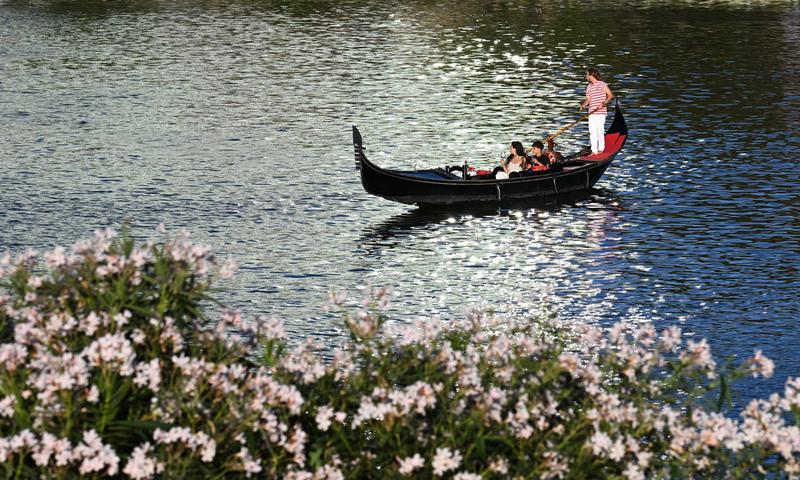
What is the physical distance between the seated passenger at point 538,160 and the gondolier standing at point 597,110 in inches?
110

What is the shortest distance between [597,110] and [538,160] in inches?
177

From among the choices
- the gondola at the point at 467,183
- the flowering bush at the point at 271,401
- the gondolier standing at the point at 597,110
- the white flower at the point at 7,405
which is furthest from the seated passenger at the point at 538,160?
the white flower at the point at 7,405

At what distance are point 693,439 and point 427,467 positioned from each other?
2.14m

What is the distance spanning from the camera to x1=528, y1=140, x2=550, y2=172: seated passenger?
111 ft

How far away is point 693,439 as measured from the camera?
9.91 m

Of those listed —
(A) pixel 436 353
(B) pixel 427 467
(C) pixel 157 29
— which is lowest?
(C) pixel 157 29

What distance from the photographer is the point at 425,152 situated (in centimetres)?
4125

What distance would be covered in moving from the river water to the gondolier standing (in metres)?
1.27

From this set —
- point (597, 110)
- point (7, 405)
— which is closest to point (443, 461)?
point (7, 405)

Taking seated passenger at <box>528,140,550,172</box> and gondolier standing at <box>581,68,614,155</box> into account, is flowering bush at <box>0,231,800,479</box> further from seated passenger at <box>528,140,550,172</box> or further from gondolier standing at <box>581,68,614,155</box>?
gondolier standing at <box>581,68,614,155</box>

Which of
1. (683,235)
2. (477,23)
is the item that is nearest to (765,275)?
(683,235)

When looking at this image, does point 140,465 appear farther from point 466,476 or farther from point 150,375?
point 466,476

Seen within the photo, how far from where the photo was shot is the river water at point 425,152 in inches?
1029

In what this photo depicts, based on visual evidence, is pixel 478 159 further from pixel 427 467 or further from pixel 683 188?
pixel 427 467
